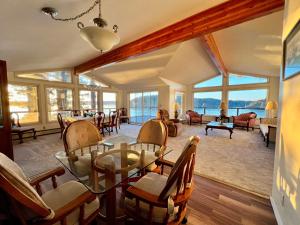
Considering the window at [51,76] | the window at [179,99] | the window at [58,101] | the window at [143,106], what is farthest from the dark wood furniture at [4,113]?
the window at [179,99]

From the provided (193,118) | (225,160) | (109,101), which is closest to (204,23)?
(225,160)

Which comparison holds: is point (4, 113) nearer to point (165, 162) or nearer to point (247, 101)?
point (165, 162)

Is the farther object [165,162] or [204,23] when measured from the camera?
[204,23]

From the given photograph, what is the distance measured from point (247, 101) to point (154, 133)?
685cm

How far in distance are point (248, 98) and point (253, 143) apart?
146 inches

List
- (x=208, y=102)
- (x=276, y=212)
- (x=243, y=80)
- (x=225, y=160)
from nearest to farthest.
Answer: (x=276, y=212) → (x=225, y=160) → (x=243, y=80) → (x=208, y=102)

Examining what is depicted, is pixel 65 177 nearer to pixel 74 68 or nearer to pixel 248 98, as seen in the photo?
pixel 74 68

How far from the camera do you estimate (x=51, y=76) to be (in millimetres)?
5762

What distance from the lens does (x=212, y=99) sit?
319 inches

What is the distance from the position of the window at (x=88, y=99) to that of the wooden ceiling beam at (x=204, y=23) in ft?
12.0

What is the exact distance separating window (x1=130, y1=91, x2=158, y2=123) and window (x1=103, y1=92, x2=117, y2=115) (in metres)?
1.02

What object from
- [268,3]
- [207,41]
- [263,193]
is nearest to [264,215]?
[263,193]

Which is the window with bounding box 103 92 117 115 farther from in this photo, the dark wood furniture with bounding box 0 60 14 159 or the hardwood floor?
the hardwood floor

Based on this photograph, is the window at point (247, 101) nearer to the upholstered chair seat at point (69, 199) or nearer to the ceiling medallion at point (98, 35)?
the ceiling medallion at point (98, 35)
